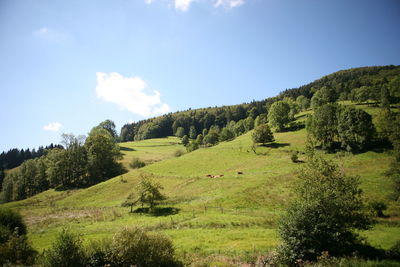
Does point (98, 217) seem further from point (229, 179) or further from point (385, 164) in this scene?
point (385, 164)

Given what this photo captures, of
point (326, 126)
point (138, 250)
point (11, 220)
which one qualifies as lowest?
point (11, 220)

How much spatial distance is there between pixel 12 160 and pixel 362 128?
234m

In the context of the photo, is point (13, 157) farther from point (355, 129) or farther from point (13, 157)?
point (355, 129)

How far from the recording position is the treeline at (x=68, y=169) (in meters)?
80.9

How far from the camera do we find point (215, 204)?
38.9 metres

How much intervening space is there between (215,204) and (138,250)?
25.6 metres

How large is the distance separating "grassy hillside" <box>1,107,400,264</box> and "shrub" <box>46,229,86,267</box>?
8.90 meters

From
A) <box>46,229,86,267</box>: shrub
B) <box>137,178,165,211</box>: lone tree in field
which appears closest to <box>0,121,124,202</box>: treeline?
<box>137,178,165,211</box>: lone tree in field

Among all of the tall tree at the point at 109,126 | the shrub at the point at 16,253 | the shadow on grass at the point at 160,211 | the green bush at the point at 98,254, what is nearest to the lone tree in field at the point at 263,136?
the shadow on grass at the point at 160,211

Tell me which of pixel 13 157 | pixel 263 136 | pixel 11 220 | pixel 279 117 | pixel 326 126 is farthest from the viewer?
pixel 13 157

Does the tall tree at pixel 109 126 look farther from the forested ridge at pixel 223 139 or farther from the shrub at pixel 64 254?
the shrub at pixel 64 254

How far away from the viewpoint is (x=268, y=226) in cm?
2650

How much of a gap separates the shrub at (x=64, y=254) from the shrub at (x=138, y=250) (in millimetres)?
2459

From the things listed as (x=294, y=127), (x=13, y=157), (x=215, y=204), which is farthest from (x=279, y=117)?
(x=13, y=157)
